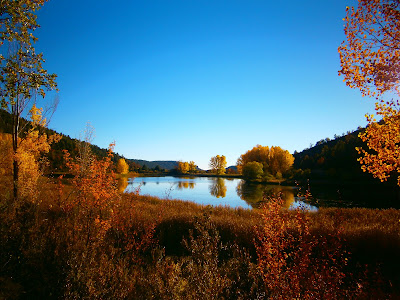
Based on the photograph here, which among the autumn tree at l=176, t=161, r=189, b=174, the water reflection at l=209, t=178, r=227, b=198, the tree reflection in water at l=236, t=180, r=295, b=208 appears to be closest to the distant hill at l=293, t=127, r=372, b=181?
the tree reflection in water at l=236, t=180, r=295, b=208

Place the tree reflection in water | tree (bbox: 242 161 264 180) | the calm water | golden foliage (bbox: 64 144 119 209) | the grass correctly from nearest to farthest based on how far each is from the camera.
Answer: the grass, golden foliage (bbox: 64 144 119 209), the calm water, the tree reflection in water, tree (bbox: 242 161 264 180)

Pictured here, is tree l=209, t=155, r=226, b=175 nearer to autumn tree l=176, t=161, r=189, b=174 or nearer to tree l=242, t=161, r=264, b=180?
autumn tree l=176, t=161, r=189, b=174

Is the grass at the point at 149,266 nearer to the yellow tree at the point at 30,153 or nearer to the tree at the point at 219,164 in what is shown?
the yellow tree at the point at 30,153

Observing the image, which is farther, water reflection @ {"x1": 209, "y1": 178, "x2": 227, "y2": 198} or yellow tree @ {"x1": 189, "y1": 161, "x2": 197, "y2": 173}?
yellow tree @ {"x1": 189, "y1": 161, "x2": 197, "y2": 173}

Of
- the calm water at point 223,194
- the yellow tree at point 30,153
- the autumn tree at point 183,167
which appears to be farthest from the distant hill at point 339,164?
the autumn tree at point 183,167

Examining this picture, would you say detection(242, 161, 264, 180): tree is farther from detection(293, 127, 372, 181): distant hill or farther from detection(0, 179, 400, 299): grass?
detection(0, 179, 400, 299): grass

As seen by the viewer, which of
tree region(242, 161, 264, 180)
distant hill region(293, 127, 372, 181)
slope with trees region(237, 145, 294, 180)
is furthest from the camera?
slope with trees region(237, 145, 294, 180)

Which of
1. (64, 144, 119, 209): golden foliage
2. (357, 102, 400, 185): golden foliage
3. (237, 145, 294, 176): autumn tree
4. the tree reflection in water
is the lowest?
the tree reflection in water

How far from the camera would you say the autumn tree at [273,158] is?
68.1 m

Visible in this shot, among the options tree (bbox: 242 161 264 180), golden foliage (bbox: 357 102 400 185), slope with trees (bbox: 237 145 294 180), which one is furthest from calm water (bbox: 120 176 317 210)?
slope with trees (bbox: 237 145 294 180)

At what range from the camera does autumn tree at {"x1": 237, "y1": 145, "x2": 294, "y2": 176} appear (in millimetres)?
68125

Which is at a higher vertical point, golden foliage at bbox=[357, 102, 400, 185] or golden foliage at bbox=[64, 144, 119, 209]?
golden foliage at bbox=[357, 102, 400, 185]

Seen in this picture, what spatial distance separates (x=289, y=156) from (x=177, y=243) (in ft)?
219

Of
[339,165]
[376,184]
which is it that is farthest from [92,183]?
[339,165]
